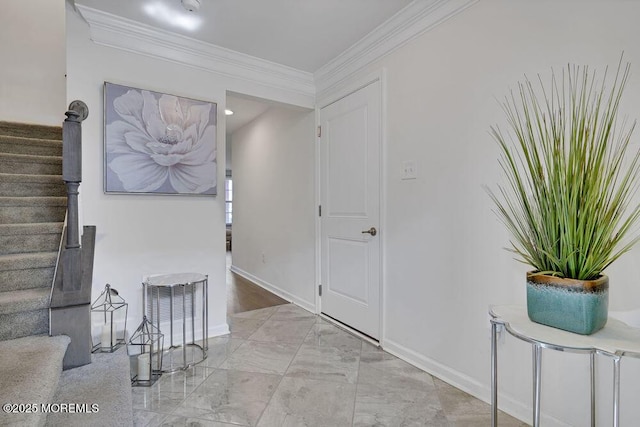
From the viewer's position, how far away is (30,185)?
7.52ft

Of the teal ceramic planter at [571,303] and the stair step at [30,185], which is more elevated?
the stair step at [30,185]

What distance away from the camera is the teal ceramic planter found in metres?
0.93

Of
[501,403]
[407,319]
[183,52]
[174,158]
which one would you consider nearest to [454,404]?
[501,403]

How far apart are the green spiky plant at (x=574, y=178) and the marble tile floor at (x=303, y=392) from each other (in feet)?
3.11

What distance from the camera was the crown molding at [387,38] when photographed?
1.85 metres

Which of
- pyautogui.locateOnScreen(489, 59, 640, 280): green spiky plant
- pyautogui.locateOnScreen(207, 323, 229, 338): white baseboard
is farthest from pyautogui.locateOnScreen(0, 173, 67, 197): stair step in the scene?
pyautogui.locateOnScreen(489, 59, 640, 280): green spiky plant

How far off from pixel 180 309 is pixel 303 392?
4.05 feet

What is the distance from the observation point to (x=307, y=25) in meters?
2.19

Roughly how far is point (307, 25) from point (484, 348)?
2.35m

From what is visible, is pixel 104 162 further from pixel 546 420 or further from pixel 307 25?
pixel 546 420

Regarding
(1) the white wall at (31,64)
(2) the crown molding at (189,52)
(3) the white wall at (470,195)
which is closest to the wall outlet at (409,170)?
(3) the white wall at (470,195)

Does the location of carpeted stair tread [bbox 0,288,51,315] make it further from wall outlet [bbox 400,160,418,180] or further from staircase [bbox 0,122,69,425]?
wall outlet [bbox 400,160,418,180]

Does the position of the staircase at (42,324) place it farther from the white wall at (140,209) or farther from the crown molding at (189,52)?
Result: the crown molding at (189,52)

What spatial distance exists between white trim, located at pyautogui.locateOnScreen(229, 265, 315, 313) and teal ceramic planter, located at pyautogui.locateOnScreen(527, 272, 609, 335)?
2344 mm
